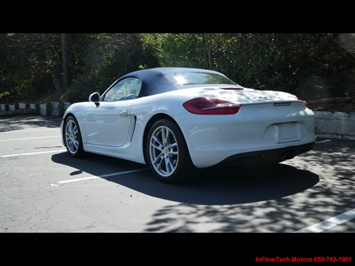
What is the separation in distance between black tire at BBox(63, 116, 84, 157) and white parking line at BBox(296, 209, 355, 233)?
424cm

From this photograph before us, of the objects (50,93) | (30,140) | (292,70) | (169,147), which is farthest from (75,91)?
(169,147)

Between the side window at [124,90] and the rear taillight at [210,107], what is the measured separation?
124cm

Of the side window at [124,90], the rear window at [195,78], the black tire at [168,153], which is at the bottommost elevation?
the black tire at [168,153]

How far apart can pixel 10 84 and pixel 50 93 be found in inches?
122

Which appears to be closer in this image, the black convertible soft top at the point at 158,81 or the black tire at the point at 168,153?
the black tire at the point at 168,153

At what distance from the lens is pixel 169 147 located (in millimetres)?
4676

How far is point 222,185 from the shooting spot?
15.1 feet

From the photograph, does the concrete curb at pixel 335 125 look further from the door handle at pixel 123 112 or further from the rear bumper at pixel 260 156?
the door handle at pixel 123 112

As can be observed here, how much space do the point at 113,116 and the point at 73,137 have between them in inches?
56.0

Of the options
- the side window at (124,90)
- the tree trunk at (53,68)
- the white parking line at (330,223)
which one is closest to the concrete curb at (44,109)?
the tree trunk at (53,68)

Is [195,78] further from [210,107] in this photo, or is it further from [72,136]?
[72,136]

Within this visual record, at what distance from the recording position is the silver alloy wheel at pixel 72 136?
21.5 ft
